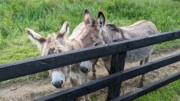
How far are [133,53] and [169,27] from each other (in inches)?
178

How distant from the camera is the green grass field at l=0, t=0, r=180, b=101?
22.3ft

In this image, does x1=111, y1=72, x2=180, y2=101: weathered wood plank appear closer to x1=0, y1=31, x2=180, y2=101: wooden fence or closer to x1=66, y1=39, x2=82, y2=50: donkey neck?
x1=0, y1=31, x2=180, y2=101: wooden fence

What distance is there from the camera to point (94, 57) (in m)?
3.72

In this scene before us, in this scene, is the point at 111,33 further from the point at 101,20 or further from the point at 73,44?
the point at 73,44

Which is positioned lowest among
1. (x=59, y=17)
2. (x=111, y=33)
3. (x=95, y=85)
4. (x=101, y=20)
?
(x=95, y=85)

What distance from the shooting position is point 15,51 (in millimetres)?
6918

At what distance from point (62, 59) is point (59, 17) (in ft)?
19.2

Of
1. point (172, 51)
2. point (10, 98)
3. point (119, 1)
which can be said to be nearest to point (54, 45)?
point (10, 98)

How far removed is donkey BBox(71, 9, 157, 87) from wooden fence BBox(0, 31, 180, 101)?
372mm

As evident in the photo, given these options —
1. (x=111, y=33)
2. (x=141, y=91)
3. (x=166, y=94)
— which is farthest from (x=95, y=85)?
(x=166, y=94)

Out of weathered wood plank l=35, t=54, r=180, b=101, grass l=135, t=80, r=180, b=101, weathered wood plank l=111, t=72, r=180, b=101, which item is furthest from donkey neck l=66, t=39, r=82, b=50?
grass l=135, t=80, r=180, b=101

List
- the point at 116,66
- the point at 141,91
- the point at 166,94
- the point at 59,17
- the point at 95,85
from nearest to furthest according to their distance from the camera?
the point at 95,85
the point at 116,66
the point at 141,91
the point at 166,94
the point at 59,17

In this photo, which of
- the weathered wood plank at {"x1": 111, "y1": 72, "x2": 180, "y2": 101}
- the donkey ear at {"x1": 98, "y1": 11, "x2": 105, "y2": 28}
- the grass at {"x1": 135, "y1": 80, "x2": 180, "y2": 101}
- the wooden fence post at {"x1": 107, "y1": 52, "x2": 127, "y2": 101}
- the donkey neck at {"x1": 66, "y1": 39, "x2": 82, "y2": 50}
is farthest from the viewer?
the grass at {"x1": 135, "y1": 80, "x2": 180, "y2": 101}

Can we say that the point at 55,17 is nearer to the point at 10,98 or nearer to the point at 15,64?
Result: the point at 10,98
